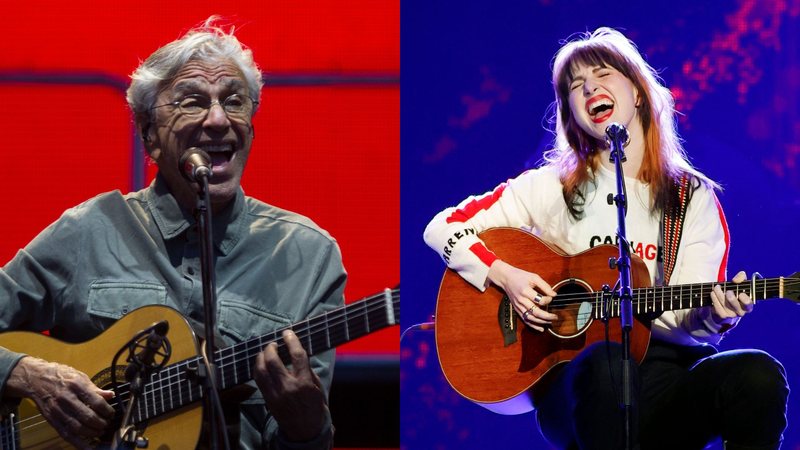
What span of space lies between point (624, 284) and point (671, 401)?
0.43m

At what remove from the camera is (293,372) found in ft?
9.97

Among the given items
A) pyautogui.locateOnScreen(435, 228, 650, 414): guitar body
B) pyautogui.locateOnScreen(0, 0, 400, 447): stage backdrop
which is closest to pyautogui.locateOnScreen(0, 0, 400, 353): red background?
pyautogui.locateOnScreen(0, 0, 400, 447): stage backdrop

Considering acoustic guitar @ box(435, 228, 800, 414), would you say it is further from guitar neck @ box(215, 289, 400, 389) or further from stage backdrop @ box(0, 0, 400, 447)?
guitar neck @ box(215, 289, 400, 389)

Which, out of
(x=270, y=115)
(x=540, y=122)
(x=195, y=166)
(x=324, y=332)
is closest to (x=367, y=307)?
(x=324, y=332)

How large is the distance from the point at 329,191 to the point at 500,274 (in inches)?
30.6

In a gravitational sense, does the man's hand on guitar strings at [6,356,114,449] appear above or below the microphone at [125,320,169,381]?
below

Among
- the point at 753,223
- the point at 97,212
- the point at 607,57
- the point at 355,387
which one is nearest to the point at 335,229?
the point at 355,387

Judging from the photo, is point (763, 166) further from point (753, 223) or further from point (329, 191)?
point (329, 191)

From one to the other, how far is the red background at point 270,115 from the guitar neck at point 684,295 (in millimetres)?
935

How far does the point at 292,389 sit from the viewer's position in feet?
9.96

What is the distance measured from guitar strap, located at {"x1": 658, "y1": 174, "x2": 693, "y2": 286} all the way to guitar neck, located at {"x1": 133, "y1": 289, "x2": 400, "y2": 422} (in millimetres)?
1170

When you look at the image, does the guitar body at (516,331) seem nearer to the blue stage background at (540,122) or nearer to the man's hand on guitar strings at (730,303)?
the man's hand on guitar strings at (730,303)

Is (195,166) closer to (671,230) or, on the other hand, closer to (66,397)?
(66,397)

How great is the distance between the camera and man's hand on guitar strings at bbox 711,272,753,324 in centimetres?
330
